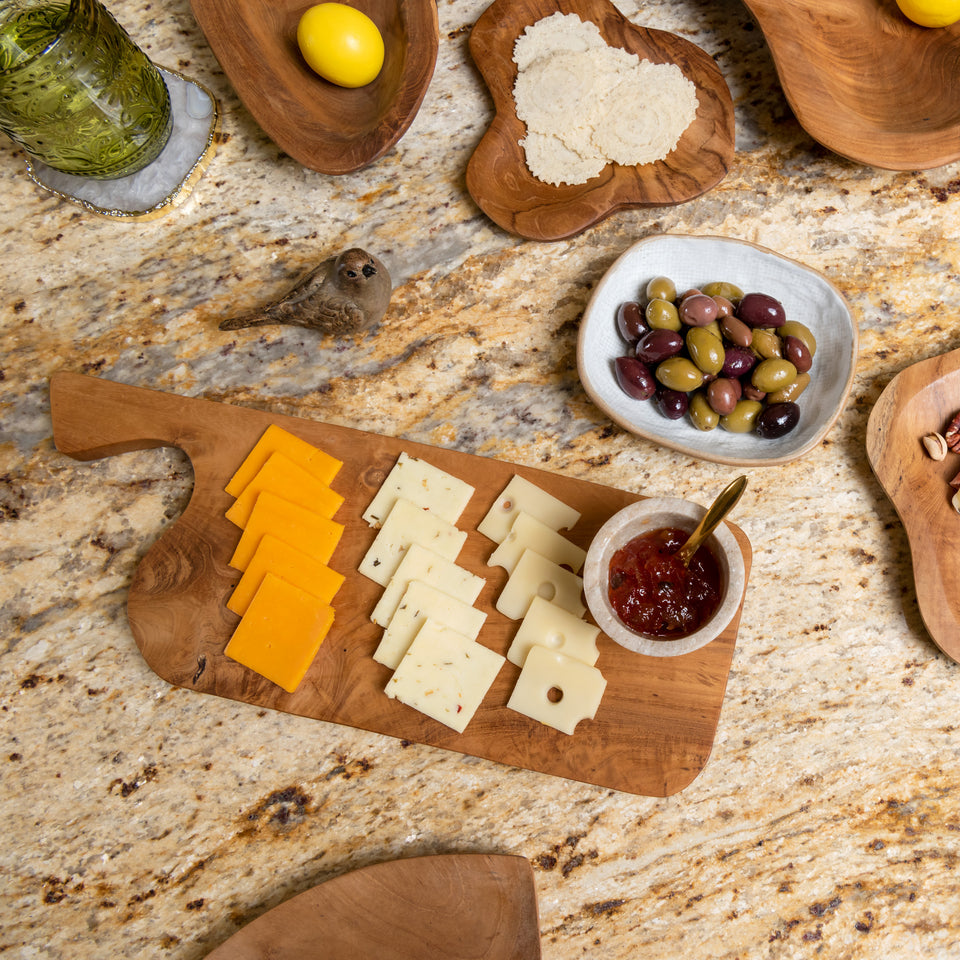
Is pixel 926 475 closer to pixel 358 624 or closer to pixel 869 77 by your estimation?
pixel 869 77

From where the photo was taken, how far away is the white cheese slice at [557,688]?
1.37m

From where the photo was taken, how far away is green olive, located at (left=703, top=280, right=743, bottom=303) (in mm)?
1448

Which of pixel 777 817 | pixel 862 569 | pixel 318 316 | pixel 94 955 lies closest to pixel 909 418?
pixel 862 569

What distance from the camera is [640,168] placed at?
1468 mm

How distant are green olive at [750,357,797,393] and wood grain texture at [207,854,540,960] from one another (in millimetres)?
1003

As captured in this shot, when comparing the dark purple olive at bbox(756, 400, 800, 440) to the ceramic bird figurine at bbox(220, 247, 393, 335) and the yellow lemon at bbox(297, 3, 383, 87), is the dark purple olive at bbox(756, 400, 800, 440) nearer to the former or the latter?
the ceramic bird figurine at bbox(220, 247, 393, 335)

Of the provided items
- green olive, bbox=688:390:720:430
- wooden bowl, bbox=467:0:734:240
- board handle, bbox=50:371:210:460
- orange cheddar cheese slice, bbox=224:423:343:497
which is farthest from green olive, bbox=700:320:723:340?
board handle, bbox=50:371:210:460

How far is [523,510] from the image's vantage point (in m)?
1.42

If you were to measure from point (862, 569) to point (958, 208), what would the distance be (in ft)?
2.71

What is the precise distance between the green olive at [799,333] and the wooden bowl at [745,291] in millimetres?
47

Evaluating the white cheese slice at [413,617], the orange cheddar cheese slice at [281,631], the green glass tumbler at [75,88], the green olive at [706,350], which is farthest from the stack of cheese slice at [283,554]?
the green olive at [706,350]

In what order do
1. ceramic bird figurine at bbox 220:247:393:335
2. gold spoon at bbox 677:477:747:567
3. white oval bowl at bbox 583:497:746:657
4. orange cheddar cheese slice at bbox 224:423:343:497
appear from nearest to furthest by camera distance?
gold spoon at bbox 677:477:747:567
white oval bowl at bbox 583:497:746:657
ceramic bird figurine at bbox 220:247:393:335
orange cheddar cheese slice at bbox 224:423:343:497

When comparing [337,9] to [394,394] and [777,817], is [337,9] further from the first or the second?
[777,817]

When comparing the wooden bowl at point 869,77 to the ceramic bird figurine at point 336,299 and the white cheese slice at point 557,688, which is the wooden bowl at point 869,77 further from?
the white cheese slice at point 557,688
